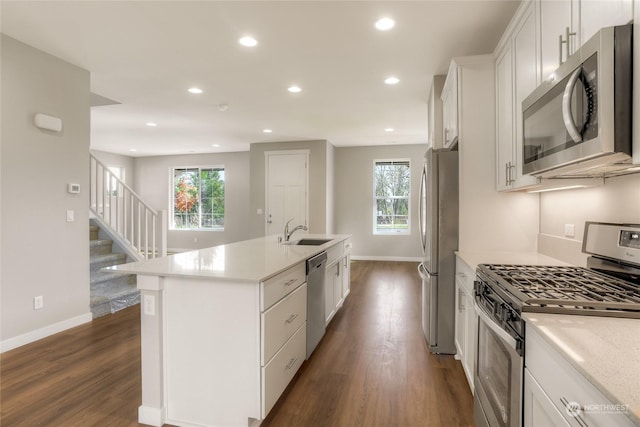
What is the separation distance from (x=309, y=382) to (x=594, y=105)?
7.17 feet

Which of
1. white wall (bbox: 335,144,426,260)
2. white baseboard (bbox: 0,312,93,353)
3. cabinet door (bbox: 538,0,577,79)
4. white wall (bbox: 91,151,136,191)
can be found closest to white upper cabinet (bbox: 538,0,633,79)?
cabinet door (bbox: 538,0,577,79)

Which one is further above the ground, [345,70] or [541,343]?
[345,70]

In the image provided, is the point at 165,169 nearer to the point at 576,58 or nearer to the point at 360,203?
the point at 360,203

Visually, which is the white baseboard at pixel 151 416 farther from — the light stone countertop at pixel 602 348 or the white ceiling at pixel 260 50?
the white ceiling at pixel 260 50

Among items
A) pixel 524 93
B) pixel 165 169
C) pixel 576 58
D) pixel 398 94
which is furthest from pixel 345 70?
pixel 165 169

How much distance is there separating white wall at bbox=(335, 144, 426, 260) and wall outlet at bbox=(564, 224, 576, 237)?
5.28 meters

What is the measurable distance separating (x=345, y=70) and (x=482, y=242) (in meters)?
2.13

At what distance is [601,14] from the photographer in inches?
47.6

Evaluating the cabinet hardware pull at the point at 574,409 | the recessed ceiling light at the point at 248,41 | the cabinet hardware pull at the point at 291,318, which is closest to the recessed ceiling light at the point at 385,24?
the recessed ceiling light at the point at 248,41

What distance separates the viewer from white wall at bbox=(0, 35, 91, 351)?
277 cm

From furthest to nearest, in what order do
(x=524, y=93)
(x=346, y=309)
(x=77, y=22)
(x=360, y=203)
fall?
(x=360, y=203)
(x=346, y=309)
(x=77, y=22)
(x=524, y=93)

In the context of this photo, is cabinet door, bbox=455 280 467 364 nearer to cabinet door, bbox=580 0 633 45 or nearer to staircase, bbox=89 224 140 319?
cabinet door, bbox=580 0 633 45

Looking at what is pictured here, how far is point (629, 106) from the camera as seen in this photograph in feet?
3.51

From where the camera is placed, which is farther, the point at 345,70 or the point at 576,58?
the point at 345,70
